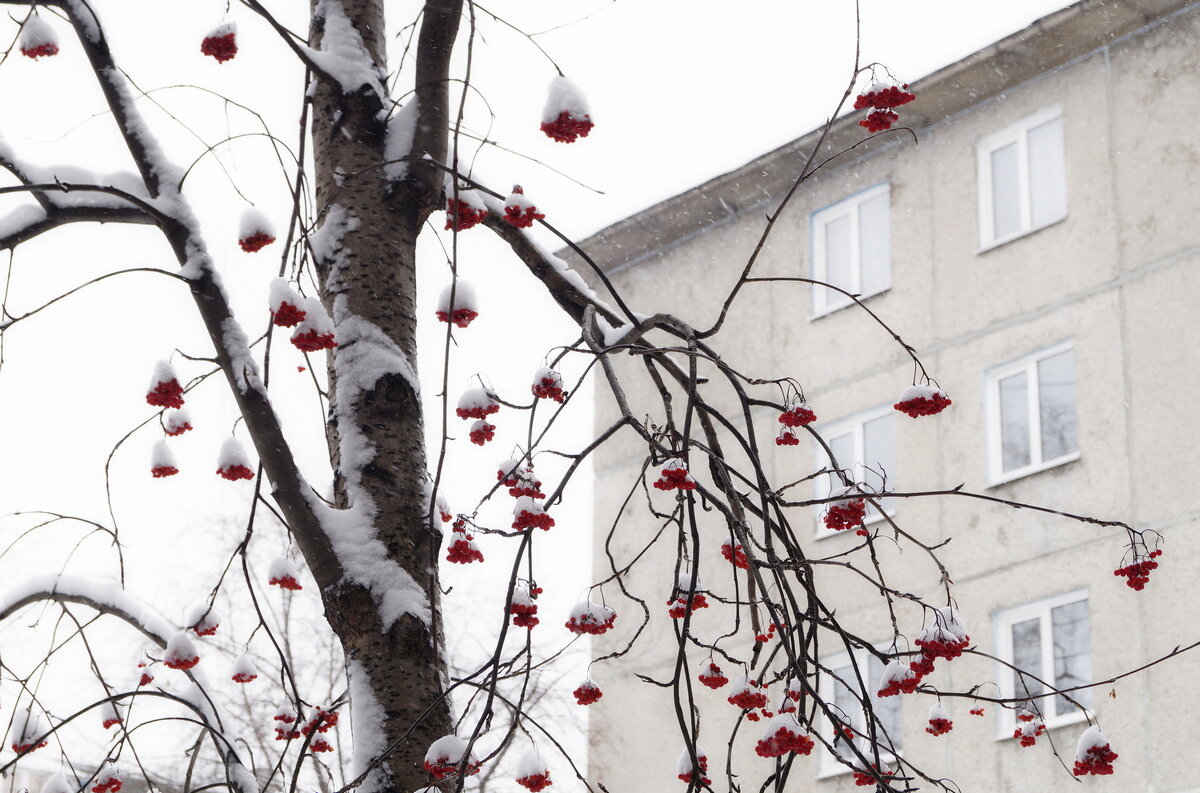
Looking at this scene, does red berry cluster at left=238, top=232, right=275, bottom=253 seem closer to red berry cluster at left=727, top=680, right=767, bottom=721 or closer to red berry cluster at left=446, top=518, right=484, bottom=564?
red berry cluster at left=446, top=518, right=484, bottom=564

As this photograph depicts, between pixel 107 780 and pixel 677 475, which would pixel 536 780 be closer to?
pixel 677 475

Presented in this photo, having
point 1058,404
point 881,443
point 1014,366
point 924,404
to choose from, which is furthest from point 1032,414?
point 924,404

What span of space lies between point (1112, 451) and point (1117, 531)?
878mm

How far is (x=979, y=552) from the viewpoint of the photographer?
12992 mm

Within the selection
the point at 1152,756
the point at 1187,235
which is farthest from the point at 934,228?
the point at 1152,756

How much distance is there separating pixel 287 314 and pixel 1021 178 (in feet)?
39.0

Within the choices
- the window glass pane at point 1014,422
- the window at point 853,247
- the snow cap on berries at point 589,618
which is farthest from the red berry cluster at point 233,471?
the window at point 853,247

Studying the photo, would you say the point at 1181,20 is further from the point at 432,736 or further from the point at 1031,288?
the point at 432,736

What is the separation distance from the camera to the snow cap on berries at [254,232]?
3.57 m

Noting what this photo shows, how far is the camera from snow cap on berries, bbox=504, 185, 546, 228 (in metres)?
3.77

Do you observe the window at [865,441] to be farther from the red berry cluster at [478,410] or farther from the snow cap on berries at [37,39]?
the snow cap on berries at [37,39]

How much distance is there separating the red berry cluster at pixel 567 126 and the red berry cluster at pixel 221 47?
95cm

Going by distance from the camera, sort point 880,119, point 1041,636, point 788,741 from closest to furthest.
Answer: point 788,741 < point 880,119 < point 1041,636

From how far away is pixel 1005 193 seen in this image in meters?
14.2
